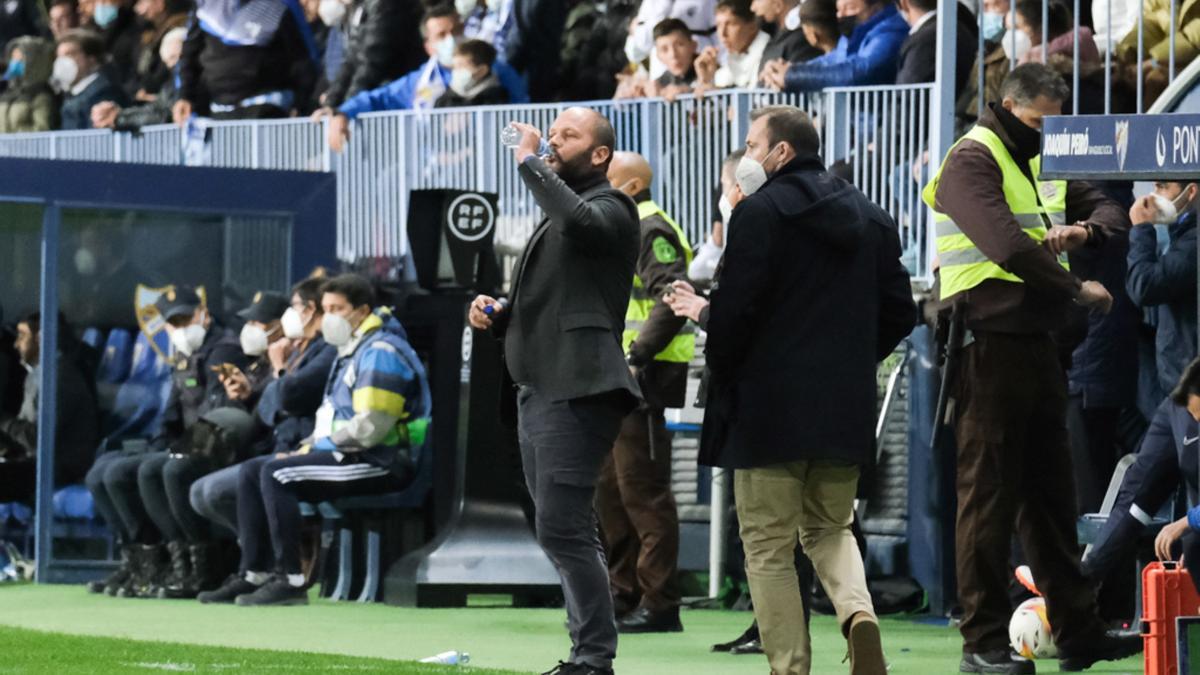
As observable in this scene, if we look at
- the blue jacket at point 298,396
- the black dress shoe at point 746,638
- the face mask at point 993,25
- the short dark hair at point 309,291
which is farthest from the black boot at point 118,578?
the face mask at point 993,25

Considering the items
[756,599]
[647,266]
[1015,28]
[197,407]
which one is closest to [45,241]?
[197,407]

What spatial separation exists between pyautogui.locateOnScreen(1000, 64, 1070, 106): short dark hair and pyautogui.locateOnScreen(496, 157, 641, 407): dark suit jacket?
1454 mm

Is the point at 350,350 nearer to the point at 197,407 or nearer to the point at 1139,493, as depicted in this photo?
the point at 197,407

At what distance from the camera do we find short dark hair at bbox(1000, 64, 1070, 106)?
31.1ft

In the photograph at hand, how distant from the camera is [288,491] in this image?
13.9m

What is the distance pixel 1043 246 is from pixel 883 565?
13.8ft

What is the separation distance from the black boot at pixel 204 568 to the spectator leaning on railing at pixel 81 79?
633 centimetres

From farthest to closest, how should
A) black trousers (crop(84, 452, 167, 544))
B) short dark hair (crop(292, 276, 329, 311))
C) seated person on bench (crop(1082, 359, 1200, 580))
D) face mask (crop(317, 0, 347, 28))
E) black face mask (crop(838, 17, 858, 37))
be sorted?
face mask (crop(317, 0, 347, 28)) → black trousers (crop(84, 452, 167, 544)) → short dark hair (crop(292, 276, 329, 311)) → black face mask (crop(838, 17, 858, 37)) → seated person on bench (crop(1082, 359, 1200, 580))

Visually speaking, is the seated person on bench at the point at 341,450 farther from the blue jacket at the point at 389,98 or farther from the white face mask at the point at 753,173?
the white face mask at the point at 753,173

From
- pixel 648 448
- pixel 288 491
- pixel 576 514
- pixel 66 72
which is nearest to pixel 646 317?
pixel 648 448

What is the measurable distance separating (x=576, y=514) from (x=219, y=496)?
562 cm

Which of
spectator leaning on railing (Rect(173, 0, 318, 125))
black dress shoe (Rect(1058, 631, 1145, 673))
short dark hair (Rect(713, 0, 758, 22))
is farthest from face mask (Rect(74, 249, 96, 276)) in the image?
black dress shoe (Rect(1058, 631, 1145, 673))

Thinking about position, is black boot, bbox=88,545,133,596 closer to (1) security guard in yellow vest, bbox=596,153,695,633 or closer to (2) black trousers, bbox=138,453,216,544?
(2) black trousers, bbox=138,453,216,544

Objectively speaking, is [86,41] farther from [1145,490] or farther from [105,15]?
[1145,490]
